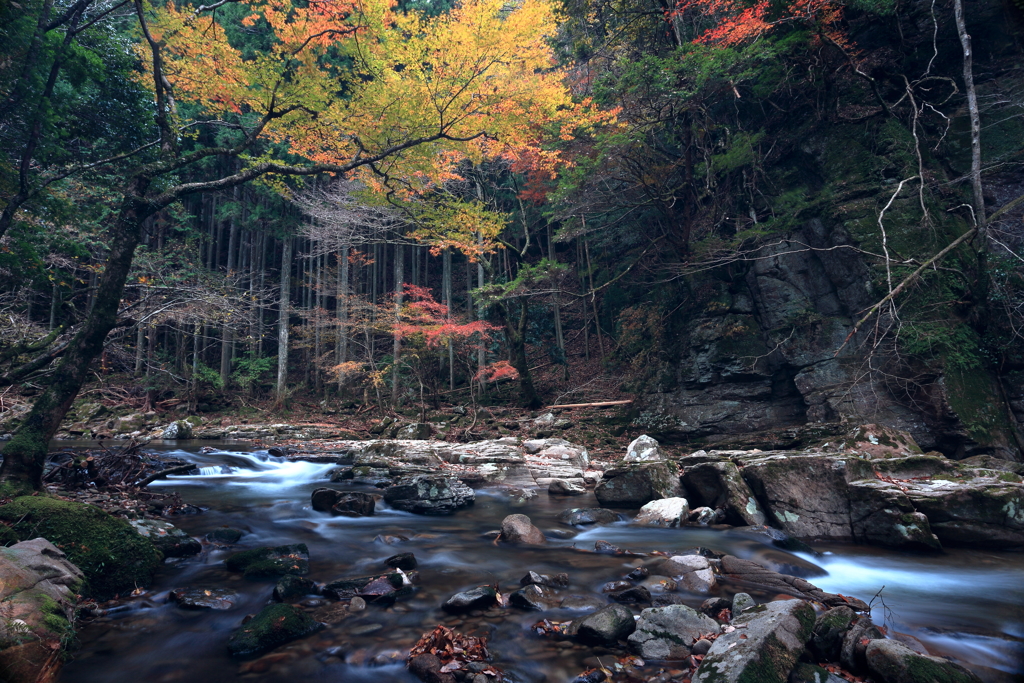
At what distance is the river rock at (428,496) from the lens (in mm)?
7250

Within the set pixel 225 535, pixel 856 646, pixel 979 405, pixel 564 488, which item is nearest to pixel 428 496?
pixel 564 488

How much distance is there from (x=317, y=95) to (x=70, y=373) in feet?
14.8

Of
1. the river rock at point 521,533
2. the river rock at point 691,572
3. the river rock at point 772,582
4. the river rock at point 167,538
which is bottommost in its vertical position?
the river rock at point 772,582

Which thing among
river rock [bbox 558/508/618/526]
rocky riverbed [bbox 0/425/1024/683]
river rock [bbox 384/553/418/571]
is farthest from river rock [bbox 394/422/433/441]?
river rock [bbox 384/553/418/571]

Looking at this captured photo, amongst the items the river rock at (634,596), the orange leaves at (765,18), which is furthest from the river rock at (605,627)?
the orange leaves at (765,18)

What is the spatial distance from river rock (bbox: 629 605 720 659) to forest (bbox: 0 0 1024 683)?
0.03 meters

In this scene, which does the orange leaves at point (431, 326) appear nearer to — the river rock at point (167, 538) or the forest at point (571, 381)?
the forest at point (571, 381)

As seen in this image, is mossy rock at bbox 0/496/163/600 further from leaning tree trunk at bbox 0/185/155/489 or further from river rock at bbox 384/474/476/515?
river rock at bbox 384/474/476/515

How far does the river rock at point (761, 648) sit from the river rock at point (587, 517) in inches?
135

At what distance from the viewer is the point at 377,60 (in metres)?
7.36

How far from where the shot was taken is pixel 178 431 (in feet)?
46.5

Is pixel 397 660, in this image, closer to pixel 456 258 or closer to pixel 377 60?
pixel 377 60

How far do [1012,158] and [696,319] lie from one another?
21.7 feet

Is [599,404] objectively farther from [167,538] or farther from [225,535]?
[167,538]
